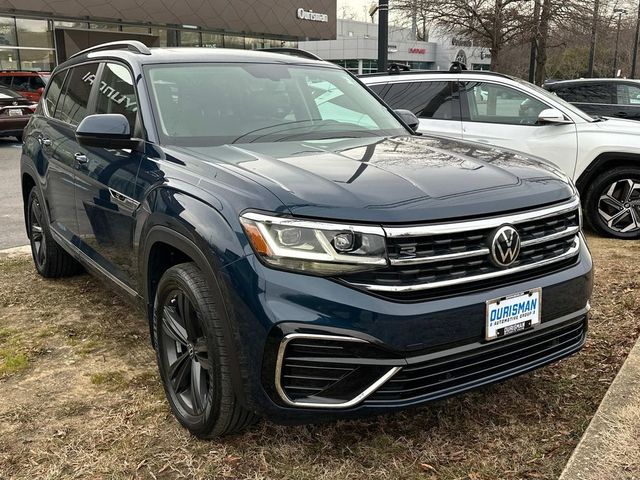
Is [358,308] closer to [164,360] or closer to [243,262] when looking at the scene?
[243,262]

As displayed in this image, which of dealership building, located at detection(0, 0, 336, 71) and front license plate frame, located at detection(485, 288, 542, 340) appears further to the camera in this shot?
dealership building, located at detection(0, 0, 336, 71)

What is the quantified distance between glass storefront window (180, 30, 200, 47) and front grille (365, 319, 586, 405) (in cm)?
3118

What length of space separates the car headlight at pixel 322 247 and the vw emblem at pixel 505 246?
48 centimetres

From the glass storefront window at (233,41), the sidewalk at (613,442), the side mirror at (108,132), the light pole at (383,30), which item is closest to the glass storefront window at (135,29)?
the glass storefront window at (233,41)

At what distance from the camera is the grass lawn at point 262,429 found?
8.91ft

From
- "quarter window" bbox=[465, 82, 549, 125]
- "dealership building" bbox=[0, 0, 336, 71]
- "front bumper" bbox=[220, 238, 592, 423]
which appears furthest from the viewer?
"dealership building" bbox=[0, 0, 336, 71]

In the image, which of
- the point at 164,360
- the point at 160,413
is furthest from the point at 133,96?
the point at 160,413

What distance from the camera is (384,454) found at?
280 cm

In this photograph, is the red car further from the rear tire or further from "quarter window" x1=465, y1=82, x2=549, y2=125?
"quarter window" x1=465, y1=82, x2=549, y2=125

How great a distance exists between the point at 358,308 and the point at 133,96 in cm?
202

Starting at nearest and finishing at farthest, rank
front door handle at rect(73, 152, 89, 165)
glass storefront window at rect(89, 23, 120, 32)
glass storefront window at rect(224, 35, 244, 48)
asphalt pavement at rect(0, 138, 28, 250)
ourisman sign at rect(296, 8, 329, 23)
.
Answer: front door handle at rect(73, 152, 89, 165) < asphalt pavement at rect(0, 138, 28, 250) < glass storefront window at rect(89, 23, 120, 32) < glass storefront window at rect(224, 35, 244, 48) < ourisman sign at rect(296, 8, 329, 23)

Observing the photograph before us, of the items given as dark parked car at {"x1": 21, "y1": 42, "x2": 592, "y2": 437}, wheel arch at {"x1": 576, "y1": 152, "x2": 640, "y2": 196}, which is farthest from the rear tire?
wheel arch at {"x1": 576, "y1": 152, "x2": 640, "y2": 196}

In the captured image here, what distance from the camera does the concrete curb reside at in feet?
20.6

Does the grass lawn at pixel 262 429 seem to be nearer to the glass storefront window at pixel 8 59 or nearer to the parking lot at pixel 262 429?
the parking lot at pixel 262 429
